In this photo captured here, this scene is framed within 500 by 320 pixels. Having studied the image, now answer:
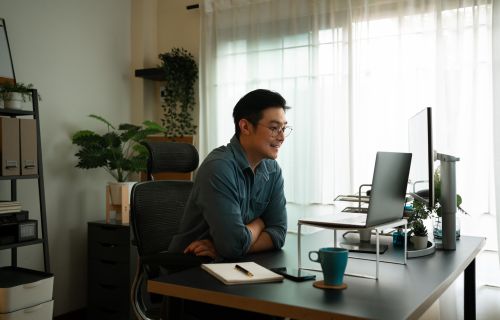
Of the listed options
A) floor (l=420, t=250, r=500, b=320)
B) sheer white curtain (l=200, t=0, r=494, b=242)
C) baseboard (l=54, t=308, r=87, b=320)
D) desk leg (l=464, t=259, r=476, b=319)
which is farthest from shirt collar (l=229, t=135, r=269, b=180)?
baseboard (l=54, t=308, r=87, b=320)

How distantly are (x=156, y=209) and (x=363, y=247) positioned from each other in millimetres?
877

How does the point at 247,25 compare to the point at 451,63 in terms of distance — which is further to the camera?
the point at 247,25

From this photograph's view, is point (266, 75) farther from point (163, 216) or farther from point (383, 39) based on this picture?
point (163, 216)

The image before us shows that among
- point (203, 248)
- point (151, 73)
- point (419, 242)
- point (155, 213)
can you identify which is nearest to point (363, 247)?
point (419, 242)

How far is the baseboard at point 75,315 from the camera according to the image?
3.60 meters

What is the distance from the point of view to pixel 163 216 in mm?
2158

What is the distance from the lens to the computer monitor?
1.85 m

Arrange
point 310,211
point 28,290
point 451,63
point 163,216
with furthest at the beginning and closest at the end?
point 310,211 → point 451,63 → point 28,290 → point 163,216

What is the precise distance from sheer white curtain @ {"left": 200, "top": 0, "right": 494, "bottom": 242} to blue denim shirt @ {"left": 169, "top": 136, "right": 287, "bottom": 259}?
52.7 inches

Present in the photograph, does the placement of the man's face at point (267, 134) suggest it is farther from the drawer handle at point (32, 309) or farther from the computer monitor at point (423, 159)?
the drawer handle at point (32, 309)

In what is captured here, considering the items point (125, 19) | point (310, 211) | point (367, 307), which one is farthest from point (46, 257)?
point (367, 307)

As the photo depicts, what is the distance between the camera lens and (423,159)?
197 centimetres

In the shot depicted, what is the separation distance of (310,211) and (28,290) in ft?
5.99

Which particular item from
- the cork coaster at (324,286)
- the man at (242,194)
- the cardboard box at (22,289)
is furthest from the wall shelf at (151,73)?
the cork coaster at (324,286)
